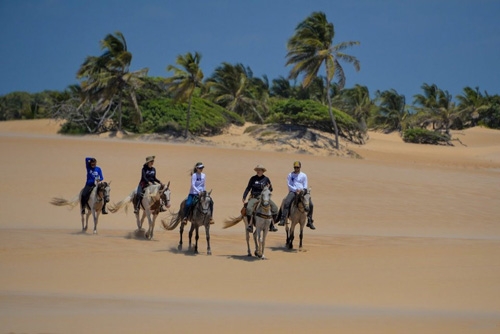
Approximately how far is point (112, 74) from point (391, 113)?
→ 41.2 meters

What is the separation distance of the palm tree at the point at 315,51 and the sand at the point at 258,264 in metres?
19.3

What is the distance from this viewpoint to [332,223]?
71.9 feet

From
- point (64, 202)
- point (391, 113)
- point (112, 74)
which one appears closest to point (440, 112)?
point (391, 113)

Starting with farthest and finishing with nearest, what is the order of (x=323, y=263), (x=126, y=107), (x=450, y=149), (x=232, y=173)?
(x=450, y=149) → (x=126, y=107) → (x=232, y=173) → (x=323, y=263)

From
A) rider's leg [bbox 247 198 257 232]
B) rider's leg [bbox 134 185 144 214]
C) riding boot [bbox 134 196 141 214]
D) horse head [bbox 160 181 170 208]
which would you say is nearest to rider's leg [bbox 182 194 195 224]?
horse head [bbox 160 181 170 208]

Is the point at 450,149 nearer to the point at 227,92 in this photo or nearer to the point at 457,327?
the point at 227,92

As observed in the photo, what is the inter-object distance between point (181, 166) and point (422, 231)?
1517 cm

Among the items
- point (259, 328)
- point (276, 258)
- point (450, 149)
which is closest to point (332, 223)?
point (276, 258)

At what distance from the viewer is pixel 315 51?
162 ft

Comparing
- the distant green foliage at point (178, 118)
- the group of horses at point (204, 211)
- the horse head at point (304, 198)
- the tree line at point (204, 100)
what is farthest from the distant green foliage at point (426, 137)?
the horse head at point (304, 198)

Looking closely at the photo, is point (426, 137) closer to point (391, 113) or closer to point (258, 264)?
point (391, 113)

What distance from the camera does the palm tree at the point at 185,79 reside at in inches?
1980

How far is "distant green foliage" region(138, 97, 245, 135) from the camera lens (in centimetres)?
5328

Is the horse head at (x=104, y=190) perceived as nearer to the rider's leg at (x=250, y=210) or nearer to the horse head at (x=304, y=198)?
the rider's leg at (x=250, y=210)
